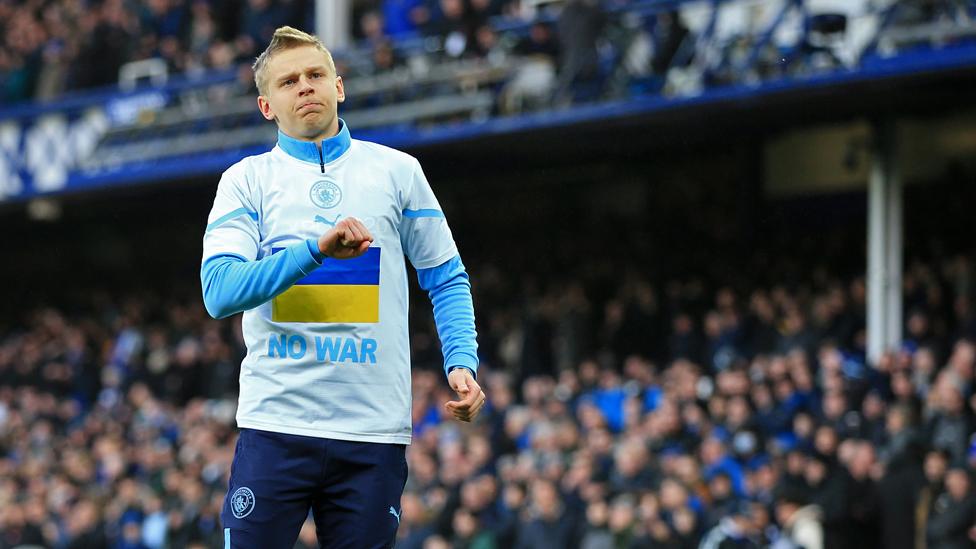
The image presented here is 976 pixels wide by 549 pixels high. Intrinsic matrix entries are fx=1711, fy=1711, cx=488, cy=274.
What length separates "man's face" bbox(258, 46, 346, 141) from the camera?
4.23 m

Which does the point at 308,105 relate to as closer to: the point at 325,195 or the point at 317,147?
the point at 317,147

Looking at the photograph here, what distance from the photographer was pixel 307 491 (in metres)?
4.24

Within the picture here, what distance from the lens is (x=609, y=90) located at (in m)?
14.9

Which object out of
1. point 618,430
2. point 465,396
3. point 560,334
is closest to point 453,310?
point 465,396

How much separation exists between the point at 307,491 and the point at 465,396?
18.6 inches

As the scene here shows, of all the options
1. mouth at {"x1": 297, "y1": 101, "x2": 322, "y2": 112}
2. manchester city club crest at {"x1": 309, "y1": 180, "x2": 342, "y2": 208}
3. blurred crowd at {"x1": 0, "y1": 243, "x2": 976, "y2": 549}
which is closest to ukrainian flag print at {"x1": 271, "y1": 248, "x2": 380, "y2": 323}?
manchester city club crest at {"x1": 309, "y1": 180, "x2": 342, "y2": 208}

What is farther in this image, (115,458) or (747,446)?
(115,458)

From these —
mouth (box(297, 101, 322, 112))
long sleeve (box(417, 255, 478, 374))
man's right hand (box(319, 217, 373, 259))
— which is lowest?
long sleeve (box(417, 255, 478, 374))

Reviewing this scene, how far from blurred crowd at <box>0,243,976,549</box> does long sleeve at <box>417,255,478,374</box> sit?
6.60 meters

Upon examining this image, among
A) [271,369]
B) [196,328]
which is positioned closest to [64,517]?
[196,328]

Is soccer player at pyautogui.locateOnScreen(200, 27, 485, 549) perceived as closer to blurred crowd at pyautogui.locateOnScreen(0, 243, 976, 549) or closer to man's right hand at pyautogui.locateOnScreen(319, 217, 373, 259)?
man's right hand at pyautogui.locateOnScreen(319, 217, 373, 259)

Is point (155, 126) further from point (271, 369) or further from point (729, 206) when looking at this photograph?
point (271, 369)

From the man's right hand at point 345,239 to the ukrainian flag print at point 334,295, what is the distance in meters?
0.33

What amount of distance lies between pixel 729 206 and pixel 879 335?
13.1 ft
